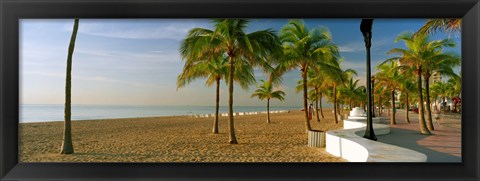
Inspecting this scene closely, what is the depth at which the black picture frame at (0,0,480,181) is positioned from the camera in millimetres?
2322

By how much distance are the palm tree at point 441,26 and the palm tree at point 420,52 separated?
2951 mm

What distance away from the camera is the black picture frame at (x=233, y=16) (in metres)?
2.32

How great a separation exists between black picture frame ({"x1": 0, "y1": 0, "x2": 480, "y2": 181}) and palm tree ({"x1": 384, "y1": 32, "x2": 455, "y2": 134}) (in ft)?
20.8

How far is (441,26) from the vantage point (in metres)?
4.90

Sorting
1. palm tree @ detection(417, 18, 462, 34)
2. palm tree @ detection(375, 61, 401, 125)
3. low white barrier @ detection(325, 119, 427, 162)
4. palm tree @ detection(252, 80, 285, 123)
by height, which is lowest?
low white barrier @ detection(325, 119, 427, 162)

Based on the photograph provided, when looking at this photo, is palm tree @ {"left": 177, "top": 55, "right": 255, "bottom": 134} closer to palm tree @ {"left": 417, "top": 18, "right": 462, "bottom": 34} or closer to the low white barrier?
the low white barrier

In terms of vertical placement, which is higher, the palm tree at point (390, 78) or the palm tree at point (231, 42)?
the palm tree at point (231, 42)

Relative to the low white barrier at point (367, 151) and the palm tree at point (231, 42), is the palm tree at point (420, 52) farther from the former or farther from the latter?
the low white barrier at point (367, 151)

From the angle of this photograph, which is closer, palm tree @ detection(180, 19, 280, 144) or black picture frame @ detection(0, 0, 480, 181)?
black picture frame @ detection(0, 0, 480, 181)

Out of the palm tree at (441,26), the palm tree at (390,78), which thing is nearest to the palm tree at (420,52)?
the palm tree at (441,26)

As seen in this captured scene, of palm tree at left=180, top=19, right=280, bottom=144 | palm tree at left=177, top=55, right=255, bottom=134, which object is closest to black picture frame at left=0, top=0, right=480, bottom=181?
palm tree at left=180, top=19, right=280, bottom=144

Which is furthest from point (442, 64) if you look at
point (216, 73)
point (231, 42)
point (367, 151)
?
point (367, 151)

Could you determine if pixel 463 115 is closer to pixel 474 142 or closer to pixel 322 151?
pixel 474 142
